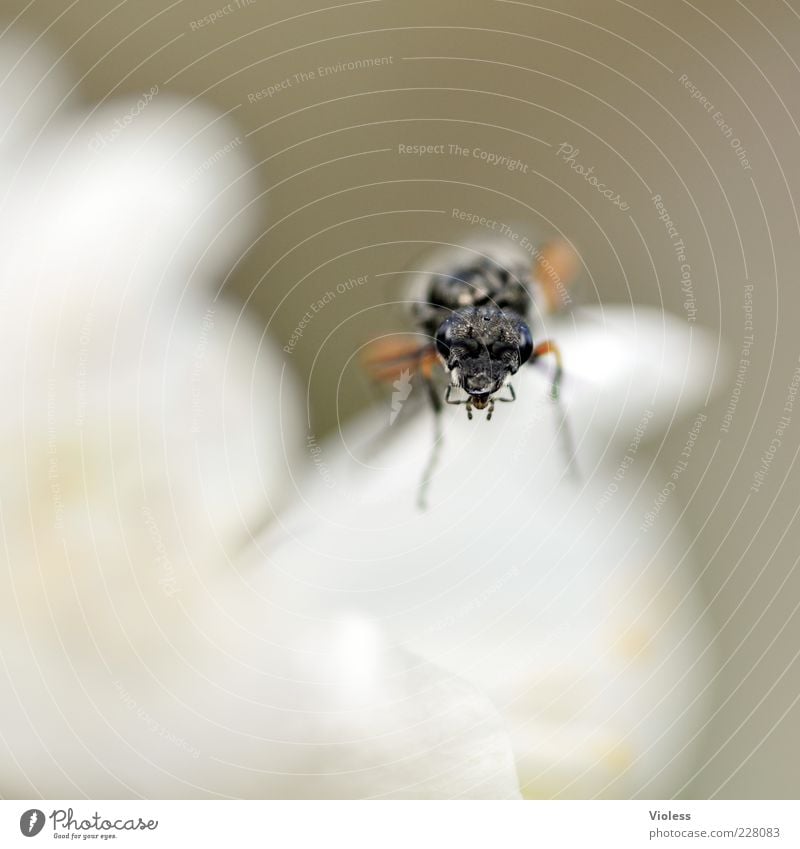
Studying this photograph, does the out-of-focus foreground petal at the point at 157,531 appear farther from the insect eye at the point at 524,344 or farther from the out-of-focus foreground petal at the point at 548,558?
the insect eye at the point at 524,344

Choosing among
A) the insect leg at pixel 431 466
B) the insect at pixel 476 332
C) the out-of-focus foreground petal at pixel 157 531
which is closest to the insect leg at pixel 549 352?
the insect at pixel 476 332

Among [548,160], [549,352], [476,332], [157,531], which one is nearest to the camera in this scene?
[476,332]

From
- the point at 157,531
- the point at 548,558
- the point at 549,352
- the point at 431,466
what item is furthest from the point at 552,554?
the point at 157,531

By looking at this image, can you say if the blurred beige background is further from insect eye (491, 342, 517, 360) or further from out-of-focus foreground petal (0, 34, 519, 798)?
insect eye (491, 342, 517, 360)

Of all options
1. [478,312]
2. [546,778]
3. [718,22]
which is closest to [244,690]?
[546,778]
